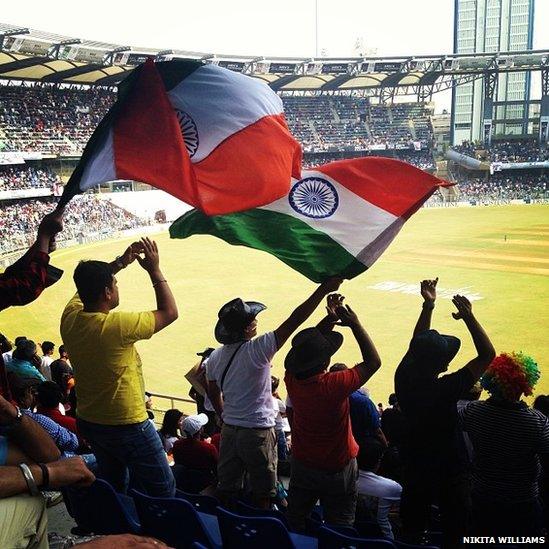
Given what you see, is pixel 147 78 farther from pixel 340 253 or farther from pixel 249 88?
pixel 340 253

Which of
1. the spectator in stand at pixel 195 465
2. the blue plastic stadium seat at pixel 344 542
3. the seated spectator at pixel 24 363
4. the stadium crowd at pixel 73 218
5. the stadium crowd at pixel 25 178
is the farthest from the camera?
the stadium crowd at pixel 25 178

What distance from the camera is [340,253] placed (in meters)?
4.60

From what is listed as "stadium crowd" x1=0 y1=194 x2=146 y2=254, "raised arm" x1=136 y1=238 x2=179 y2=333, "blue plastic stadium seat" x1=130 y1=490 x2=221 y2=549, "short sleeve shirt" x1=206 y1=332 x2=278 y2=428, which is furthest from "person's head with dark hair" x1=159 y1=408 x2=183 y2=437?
"stadium crowd" x1=0 y1=194 x2=146 y2=254

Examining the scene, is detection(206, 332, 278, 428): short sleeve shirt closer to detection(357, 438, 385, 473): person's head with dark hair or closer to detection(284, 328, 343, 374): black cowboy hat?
detection(284, 328, 343, 374): black cowboy hat

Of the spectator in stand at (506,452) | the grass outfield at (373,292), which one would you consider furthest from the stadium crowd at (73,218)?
the spectator in stand at (506,452)

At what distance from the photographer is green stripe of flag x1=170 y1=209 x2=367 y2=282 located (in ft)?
15.1

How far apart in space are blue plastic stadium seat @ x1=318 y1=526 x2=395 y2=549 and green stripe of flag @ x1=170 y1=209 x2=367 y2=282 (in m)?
2.13

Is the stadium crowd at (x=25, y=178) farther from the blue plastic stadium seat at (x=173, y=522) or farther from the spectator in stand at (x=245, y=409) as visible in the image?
the blue plastic stadium seat at (x=173, y=522)

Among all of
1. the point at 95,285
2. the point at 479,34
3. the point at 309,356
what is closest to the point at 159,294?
the point at 95,285

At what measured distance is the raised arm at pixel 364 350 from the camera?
3.12m

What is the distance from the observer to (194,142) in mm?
4457

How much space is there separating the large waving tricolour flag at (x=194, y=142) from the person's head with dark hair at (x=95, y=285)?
98 centimetres

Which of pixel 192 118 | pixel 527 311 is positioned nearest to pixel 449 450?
pixel 192 118

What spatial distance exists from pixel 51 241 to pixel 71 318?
464mm
